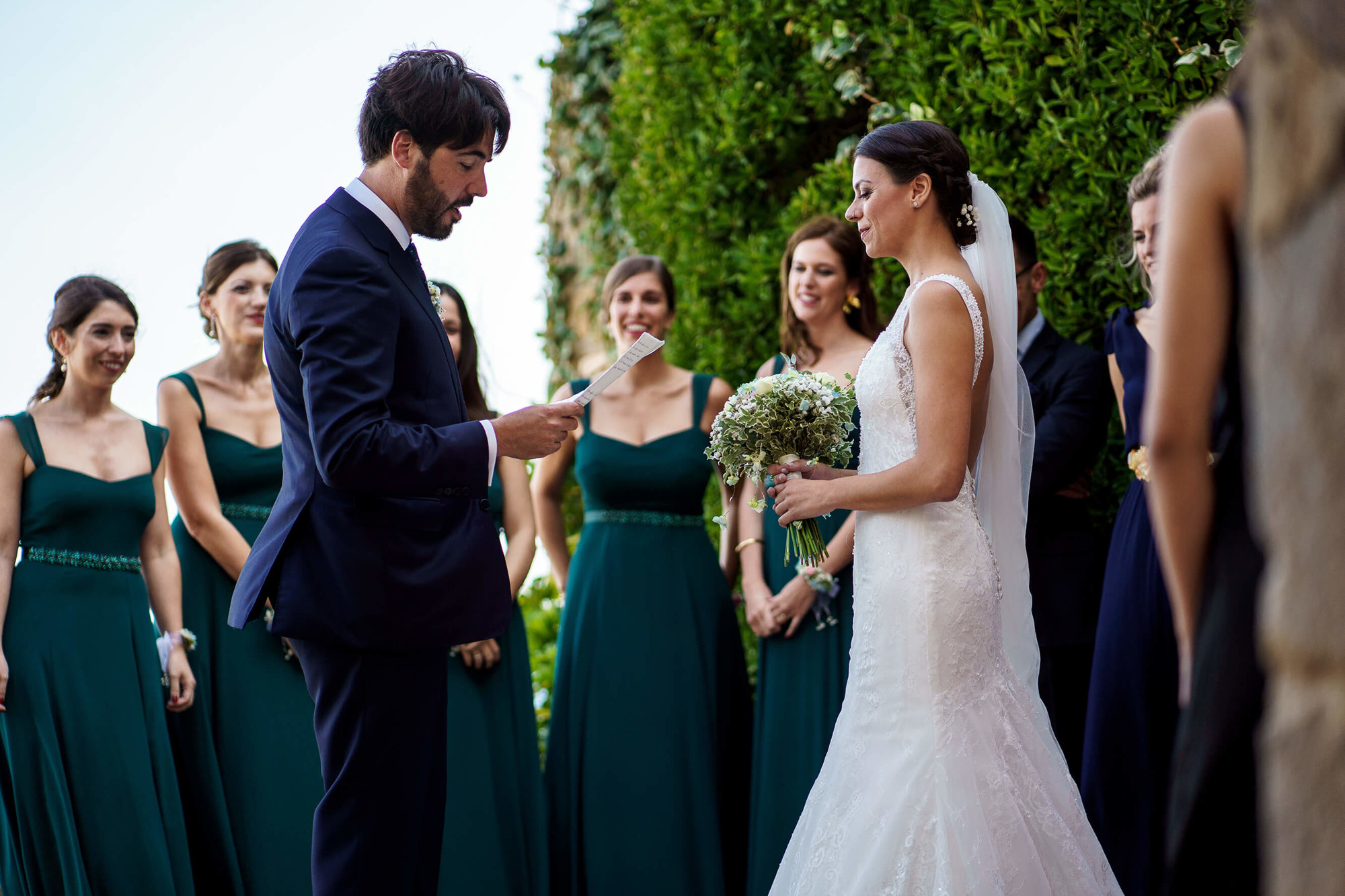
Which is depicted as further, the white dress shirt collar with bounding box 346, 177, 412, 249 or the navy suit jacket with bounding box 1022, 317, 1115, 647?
the navy suit jacket with bounding box 1022, 317, 1115, 647

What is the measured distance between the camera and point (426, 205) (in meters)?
2.88

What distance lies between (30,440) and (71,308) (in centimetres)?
53

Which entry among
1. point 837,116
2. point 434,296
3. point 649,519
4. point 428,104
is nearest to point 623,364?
point 434,296

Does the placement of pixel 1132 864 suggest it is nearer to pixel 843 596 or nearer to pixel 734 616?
pixel 843 596

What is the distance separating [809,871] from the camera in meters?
2.86

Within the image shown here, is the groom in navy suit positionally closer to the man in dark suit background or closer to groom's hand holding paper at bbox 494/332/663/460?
groom's hand holding paper at bbox 494/332/663/460

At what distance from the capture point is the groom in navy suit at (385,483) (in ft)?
8.52

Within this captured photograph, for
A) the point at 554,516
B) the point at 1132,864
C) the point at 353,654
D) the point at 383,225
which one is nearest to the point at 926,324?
the point at 383,225

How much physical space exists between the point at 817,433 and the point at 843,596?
1.13 metres

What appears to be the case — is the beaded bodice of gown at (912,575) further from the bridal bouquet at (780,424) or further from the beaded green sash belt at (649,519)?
the beaded green sash belt at (649,519)

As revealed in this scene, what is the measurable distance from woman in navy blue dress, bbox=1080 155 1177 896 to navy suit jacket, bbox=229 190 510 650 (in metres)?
2.06

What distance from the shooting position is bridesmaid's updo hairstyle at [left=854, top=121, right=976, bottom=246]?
315 cm

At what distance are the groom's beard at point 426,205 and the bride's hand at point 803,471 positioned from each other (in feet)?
3.82

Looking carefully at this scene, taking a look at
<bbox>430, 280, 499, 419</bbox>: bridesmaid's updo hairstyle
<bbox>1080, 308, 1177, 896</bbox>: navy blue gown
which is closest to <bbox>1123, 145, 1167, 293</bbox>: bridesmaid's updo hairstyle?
<bbox>1080, 308, 1177, 896</bbox>: navy blue gown
